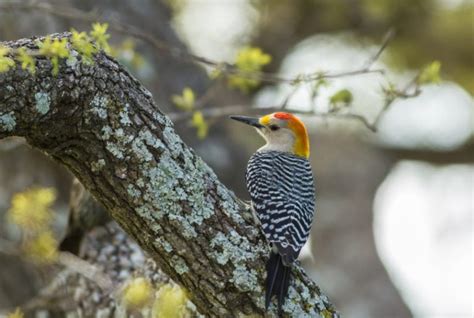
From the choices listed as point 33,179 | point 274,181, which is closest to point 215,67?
point 274,181

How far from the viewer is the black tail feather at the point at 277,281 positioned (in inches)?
170

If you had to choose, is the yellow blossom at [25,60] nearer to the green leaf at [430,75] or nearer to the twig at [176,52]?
the twig at [176,52]

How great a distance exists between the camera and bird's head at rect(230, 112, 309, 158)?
22.0 ft

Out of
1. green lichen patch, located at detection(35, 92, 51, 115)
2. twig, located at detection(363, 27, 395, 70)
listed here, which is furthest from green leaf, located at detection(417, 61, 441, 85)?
green lichen patch, located at detection(35, 92, 51, 115)

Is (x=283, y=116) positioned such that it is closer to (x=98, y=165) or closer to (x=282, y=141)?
(x=282, y=141)

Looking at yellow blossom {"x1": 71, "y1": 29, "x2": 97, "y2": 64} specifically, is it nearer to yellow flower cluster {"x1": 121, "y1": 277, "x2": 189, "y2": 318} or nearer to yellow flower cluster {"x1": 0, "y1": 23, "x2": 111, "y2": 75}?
yellow flower cluster {"x1": 0, "y1": 23, "x2": 111, "y2": 75}

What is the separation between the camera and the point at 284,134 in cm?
674

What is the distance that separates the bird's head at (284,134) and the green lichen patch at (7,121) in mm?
2982

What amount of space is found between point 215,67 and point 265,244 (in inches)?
55.8

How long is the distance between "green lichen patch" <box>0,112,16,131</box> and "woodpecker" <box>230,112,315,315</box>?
1376 mm

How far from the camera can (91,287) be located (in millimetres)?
6008

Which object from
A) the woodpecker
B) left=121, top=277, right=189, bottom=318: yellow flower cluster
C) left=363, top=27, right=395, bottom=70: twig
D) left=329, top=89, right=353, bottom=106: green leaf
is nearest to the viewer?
left=121, top=277, right=189, bottom=318: yellow flower cluster

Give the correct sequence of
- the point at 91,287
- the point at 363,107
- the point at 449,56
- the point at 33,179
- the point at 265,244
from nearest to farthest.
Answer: the point at 265,244
the point at 91,287
the point at 33,179
the point at 363,107
the point at 449,56

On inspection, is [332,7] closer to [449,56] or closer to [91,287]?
[449,56]
